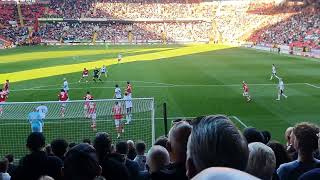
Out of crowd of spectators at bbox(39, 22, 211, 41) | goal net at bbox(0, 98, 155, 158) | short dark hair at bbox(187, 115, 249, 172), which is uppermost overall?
short dark hair at bbox(187, 115, 249, 172)

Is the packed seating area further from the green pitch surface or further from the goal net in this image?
the goal net

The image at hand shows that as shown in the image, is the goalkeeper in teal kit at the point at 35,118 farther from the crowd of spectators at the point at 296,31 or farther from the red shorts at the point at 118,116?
the crowd of spectators at the point at 296,31

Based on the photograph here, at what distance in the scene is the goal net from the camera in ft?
59.2

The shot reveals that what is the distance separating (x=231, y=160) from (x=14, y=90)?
32656 mm

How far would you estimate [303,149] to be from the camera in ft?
18.4

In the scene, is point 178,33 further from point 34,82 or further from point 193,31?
point 34,82

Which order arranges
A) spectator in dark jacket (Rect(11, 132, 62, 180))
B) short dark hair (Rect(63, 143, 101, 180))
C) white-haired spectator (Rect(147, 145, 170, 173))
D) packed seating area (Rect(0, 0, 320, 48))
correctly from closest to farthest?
short dark hair (Rect(63, 143, 101, 180)), white-haired spectator (Rect(147, 145, 170, 173)), spectator in dark jacket (Rect(11, 132, 62, 180)), packed seating area (Rect(0, 0, 320, 48))

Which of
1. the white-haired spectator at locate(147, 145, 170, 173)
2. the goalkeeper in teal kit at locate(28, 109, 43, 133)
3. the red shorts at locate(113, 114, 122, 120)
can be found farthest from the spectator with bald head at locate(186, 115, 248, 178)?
the red shorts at locate(113, 114, 122, 120)

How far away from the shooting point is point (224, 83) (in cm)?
3588

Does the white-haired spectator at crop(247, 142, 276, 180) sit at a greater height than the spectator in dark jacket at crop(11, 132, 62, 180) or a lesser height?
greater

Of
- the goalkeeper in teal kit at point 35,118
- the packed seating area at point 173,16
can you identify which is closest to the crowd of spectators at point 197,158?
the goalkeeper in teal kit at point 35,118

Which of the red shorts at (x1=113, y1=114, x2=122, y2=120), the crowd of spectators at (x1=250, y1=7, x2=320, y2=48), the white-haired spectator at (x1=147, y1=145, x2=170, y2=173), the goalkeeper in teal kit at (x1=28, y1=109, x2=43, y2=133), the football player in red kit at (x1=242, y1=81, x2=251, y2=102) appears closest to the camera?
the white-haired spectator at (x1=147, y1=145, x2=170, y2=173)

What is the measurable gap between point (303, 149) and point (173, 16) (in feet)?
344

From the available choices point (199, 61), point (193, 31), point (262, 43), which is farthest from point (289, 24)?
point (199, 61)
